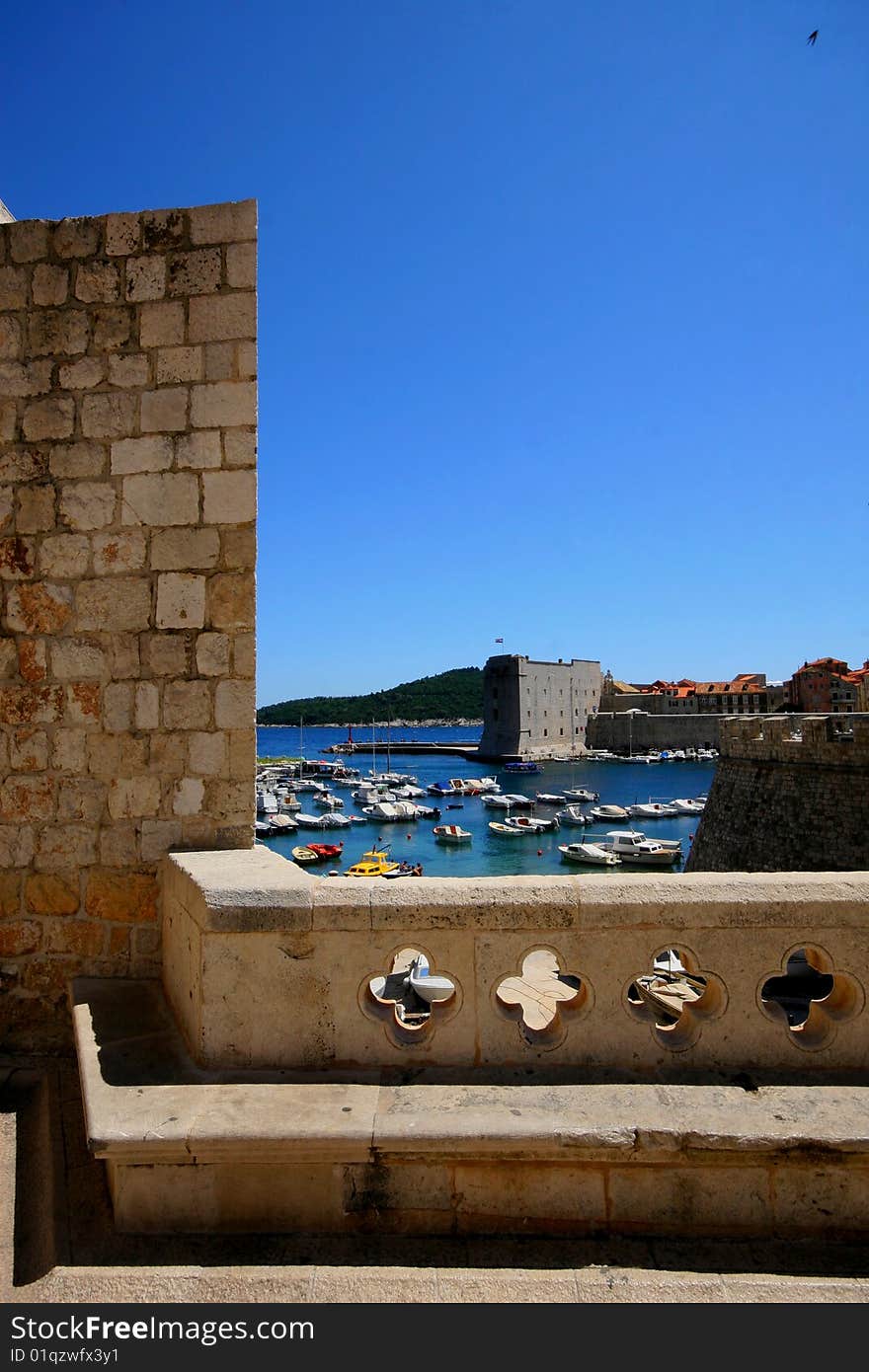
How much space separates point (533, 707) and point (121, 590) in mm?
88852

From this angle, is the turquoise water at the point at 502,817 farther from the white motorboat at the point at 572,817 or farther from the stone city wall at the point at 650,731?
the stone city wall at the point at 650,731

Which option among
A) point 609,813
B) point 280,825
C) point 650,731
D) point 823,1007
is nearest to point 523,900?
point 823,1007

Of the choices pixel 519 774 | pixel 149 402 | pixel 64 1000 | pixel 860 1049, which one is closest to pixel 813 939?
pixel 860 1049

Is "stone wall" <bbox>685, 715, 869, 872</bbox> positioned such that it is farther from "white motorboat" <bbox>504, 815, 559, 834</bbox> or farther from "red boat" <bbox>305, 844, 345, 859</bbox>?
"white motorboat" <bbox>504, 815, 559, 834</bbox>

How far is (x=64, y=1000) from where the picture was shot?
409 cm

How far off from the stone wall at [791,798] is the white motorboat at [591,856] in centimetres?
1390

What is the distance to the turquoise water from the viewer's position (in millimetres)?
40562

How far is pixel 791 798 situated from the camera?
2058 centimetres

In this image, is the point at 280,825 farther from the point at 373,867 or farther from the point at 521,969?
the point at 521,969

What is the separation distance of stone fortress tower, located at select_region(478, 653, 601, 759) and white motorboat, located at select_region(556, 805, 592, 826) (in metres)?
33.6

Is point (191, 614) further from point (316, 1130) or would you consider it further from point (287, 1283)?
point (287, 1283)

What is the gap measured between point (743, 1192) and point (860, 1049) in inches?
29.3
